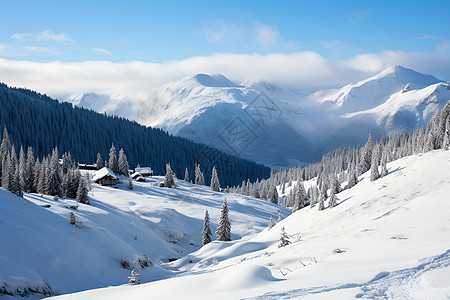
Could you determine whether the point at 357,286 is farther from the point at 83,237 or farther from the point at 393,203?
the point at 393,203

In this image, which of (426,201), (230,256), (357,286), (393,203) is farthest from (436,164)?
(357,286)

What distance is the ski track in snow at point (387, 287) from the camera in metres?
7.61

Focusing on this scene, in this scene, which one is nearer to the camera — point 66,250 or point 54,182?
point 66,250

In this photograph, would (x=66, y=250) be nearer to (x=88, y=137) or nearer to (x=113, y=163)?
(x=113, y=163)

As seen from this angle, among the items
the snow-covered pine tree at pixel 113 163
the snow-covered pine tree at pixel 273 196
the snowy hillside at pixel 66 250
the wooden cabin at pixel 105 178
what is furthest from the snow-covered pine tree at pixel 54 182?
the snow-covered pine tree at pixel 273 196

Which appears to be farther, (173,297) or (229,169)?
(229,169)

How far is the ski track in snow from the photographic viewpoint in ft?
25.0

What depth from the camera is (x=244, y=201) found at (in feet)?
290

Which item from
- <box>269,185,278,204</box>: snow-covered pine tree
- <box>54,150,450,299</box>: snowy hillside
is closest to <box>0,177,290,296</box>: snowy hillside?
<box>54,150,450,299</box>: snowy hillside

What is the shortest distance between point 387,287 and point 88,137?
181083 mm

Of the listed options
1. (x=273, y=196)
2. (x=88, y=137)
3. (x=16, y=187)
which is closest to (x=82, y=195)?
(x=16, y=187)

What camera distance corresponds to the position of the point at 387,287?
815 cm

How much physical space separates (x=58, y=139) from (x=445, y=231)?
17729 centimetres

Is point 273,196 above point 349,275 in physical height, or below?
below
